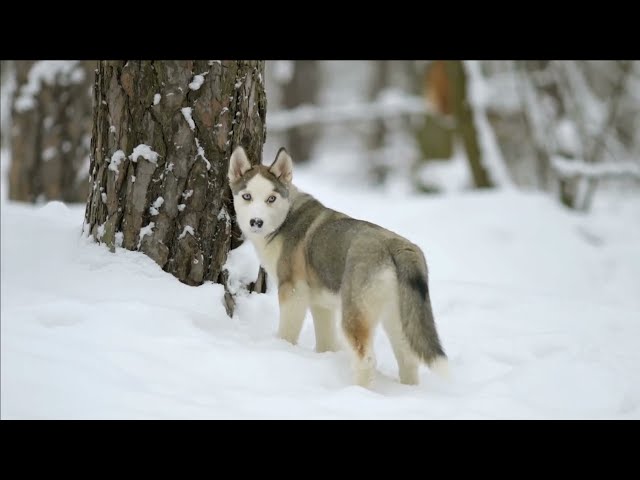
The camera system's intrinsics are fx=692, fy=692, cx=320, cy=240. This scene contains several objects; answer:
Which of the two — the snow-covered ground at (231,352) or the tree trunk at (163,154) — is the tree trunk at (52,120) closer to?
the snow-covered ground at (231,352)

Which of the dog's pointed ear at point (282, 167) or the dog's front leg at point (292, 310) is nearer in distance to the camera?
the dog's front leg at point (292, 310)

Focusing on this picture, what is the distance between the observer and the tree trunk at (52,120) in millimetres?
9305

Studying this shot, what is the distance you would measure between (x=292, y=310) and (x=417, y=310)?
1059mm

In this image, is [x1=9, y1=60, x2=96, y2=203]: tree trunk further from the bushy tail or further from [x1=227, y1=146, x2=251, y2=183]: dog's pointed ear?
the bushy tail

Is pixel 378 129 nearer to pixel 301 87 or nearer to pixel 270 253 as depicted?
pixel 301 87

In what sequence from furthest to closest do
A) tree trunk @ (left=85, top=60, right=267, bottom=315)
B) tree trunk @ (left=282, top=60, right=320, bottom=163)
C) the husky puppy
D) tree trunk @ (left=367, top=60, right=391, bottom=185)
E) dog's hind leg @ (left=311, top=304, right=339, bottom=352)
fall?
1. tree trunk @ (left=367, top=60, right=391, bottom=185)
2. tree trunk @ (left=282, top=60, right=320, bottom=163)
3. dog's hind leg @ (left=311, top=304, right=339, bottom=352)
4. tree trunk @ (left=85, top=60, right=267, bottom=315)
5. the husky puppy

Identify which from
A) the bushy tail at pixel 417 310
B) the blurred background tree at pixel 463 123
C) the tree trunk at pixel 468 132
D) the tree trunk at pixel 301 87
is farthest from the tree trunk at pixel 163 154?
the tree trunk at pixel 301 87

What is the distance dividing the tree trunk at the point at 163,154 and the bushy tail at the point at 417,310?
4.36 ft

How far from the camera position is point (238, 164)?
4.89 metres

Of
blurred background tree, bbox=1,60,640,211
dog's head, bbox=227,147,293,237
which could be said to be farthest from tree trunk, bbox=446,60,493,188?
dog's head, bbox=227,147,293,237

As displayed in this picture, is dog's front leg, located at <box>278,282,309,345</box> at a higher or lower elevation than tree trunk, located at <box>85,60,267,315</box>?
lower

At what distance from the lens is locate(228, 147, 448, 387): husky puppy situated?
13.9 ft

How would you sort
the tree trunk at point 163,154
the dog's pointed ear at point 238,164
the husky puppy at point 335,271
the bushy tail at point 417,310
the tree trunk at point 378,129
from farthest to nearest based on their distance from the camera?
the tree trunk at point 378,129 < the dog's pointed ear at point 238,164 < the tree trunk at point 163,154 < the husky puppy at point 335,271 < the bushy tail at point 417,310
